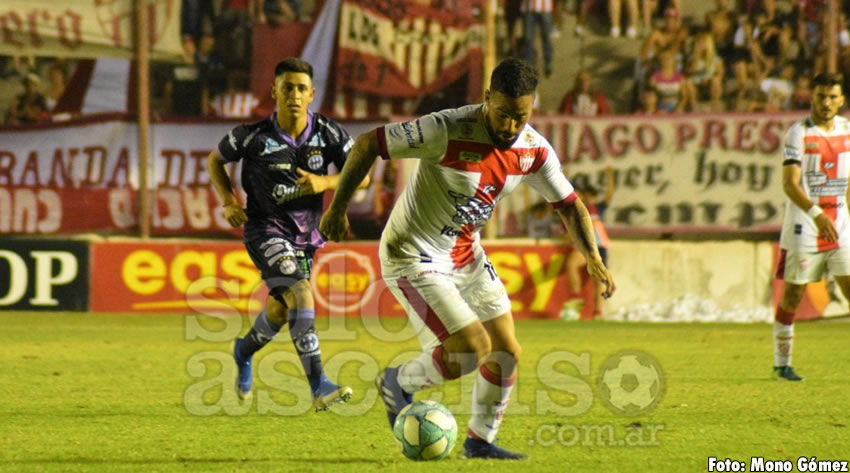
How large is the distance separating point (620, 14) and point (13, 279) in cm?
936

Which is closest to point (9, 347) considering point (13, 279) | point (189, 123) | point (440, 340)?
point (13, 279)

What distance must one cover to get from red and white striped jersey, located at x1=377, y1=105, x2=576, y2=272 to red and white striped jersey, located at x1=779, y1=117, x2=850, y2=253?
396 cm

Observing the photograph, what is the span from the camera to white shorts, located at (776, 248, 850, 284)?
9867 millimetres

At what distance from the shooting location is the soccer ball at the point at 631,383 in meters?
8.49

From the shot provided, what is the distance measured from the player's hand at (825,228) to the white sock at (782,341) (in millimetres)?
765

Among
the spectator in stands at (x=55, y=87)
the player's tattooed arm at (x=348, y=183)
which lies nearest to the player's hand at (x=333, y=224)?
the player's tattooed arm at (x=348, y=183)

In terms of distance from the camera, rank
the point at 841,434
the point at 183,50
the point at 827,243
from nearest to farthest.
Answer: the point at 841,434, the point at 827,243, the point at 183,50

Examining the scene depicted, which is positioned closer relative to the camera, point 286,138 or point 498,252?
point 286,138

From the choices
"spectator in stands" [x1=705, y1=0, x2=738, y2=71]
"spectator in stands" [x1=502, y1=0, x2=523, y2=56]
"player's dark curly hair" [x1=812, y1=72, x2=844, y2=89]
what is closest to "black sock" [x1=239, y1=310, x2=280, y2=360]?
"player's dark curly hair" [x1=812, y1=72, x2=844, y2=89]

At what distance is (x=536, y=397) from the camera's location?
8.91m

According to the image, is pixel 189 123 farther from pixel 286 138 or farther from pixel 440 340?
pixel 440 340

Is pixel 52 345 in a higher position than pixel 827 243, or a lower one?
lower

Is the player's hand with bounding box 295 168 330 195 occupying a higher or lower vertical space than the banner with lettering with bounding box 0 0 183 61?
higher

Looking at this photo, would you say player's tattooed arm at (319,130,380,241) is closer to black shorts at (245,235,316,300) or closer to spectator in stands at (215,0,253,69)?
black shorts at (245,235,316,300)
